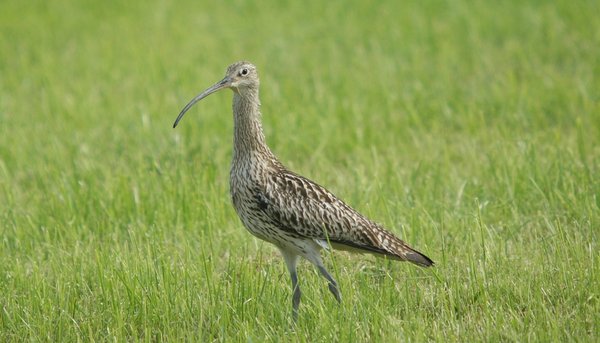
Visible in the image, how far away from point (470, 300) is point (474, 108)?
4853 mm

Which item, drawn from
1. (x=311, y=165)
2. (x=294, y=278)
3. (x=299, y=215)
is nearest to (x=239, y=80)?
(x=299, y=215)

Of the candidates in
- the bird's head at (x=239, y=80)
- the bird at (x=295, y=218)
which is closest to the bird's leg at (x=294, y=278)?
the bird at (x=295, y=218)

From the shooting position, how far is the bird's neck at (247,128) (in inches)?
260

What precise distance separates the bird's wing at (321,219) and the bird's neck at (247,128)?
276 millimetres

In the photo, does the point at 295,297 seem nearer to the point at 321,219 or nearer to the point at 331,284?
the point at 331,284

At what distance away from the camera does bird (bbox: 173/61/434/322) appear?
6270 mm

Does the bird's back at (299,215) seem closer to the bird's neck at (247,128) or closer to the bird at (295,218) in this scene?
the bird at (295,218)

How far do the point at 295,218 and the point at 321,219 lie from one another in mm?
190

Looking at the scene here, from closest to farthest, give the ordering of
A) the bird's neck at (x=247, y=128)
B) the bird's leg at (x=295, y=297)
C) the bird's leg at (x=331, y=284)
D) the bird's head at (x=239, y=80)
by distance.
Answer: the bird's leg at (x=295, y=297)
the bird's leg at (x=331, y=284)
the bird's neck at (x=247, y=128)
the bird's head at (x=239, y=80)

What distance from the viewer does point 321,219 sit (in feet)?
20.8

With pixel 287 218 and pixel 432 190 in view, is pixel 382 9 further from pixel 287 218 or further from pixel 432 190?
pixel 287 218

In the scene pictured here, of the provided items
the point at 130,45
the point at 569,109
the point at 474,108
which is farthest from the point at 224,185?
the point at 130,45

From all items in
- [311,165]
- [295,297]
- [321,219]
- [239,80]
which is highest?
[239,80]

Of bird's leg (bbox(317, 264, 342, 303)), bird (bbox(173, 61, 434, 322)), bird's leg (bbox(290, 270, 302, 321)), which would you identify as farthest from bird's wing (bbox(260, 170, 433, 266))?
bird's leg (bbox(290, 270, 302, 321))
